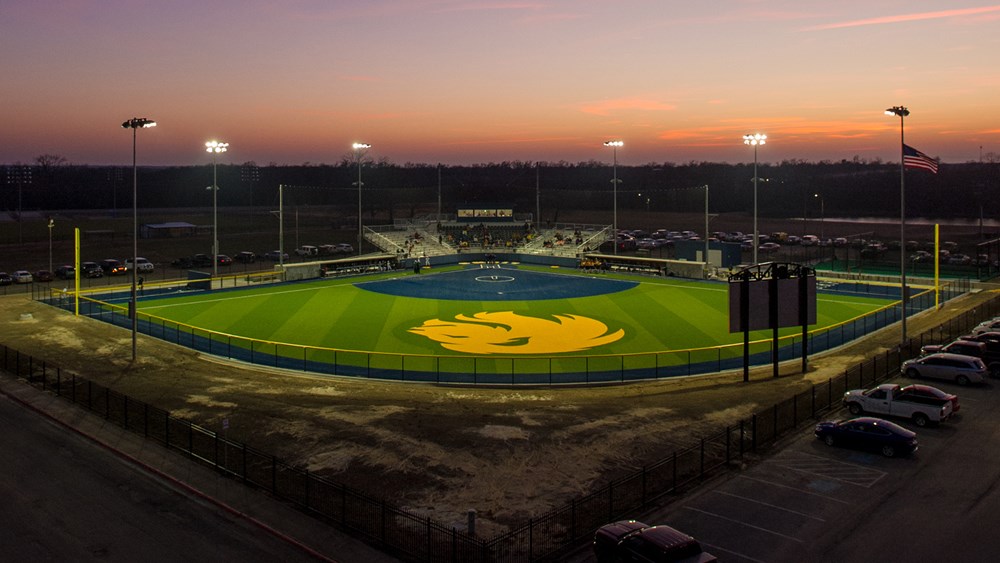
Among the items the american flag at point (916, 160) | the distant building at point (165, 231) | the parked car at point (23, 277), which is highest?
the american flag at point (916, 160)

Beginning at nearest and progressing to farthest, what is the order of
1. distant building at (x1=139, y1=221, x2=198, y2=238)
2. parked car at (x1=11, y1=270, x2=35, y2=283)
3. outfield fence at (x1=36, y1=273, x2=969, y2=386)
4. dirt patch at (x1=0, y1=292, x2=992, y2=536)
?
1. dirt patch at (x1=0, y1=292, x2=992, y2=536)
2. outfield fence at (x1=36, y1=273, x2=969, y2=386)
3. parked car at (x1=11, y1=270, x2=35, y2=283)
4. distant building at (x1=139, y1=221, x2=198, y2=238)

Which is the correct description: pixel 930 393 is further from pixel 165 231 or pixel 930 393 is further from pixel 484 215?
pixel 165 231

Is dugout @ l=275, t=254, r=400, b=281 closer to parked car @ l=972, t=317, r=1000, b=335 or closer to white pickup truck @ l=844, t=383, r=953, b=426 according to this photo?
parked car @ l=972, t=317, r=1000, b=335

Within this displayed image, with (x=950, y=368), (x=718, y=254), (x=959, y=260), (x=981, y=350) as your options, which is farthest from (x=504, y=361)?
(x=959, y=260)

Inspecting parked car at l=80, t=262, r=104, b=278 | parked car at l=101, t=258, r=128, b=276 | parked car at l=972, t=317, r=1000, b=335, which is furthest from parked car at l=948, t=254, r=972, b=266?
parked car at l=80, t=262, r=104, b=278

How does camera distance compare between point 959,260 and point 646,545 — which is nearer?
point 646,545

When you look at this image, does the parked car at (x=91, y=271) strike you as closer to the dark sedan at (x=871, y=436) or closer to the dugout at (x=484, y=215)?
the dugout at (x=484, y=215)

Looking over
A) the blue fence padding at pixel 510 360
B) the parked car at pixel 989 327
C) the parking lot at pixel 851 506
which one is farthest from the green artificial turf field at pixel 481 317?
the parking lot at pixel 851 506
